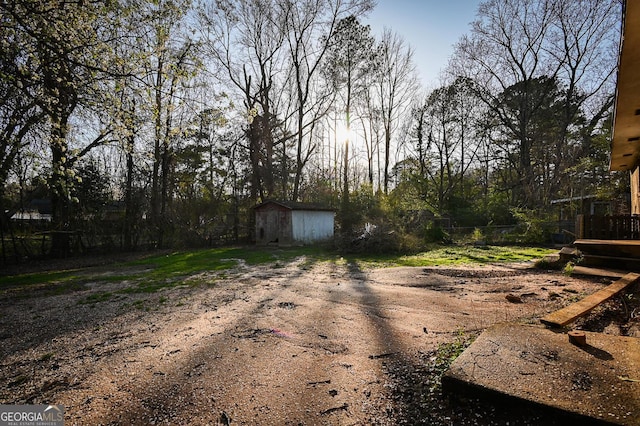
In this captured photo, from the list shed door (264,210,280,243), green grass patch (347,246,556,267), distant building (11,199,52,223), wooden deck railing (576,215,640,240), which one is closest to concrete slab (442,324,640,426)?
wooden deck railing (576,215,640,240)

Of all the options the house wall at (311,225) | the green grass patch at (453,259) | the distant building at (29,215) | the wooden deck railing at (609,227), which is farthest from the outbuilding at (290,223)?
the wooden deck railing at (609,227)

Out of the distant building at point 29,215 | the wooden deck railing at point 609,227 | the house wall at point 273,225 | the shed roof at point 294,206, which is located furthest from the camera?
the house wall at point 273,225

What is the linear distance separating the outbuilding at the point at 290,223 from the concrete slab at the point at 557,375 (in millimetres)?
16815

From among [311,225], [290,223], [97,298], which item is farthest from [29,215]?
[311,225]

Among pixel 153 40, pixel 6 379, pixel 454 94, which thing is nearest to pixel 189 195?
pixel 153 40

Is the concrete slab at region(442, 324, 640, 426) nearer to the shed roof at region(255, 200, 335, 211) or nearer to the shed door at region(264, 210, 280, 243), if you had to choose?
the shed roof at region(255, 200, 335, 211)

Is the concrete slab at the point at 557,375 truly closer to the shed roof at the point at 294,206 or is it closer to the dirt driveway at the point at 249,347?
the dirt driveway at the point at 249,347

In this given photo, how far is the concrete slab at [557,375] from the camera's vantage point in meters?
1.71

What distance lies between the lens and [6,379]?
2910mm

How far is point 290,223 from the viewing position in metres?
19.2

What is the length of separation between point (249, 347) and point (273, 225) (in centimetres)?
1672

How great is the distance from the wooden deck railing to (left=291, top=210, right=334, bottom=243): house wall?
13779 millimetres

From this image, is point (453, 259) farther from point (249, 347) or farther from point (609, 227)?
point (249, 347)

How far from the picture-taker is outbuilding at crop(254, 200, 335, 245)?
759 inches
